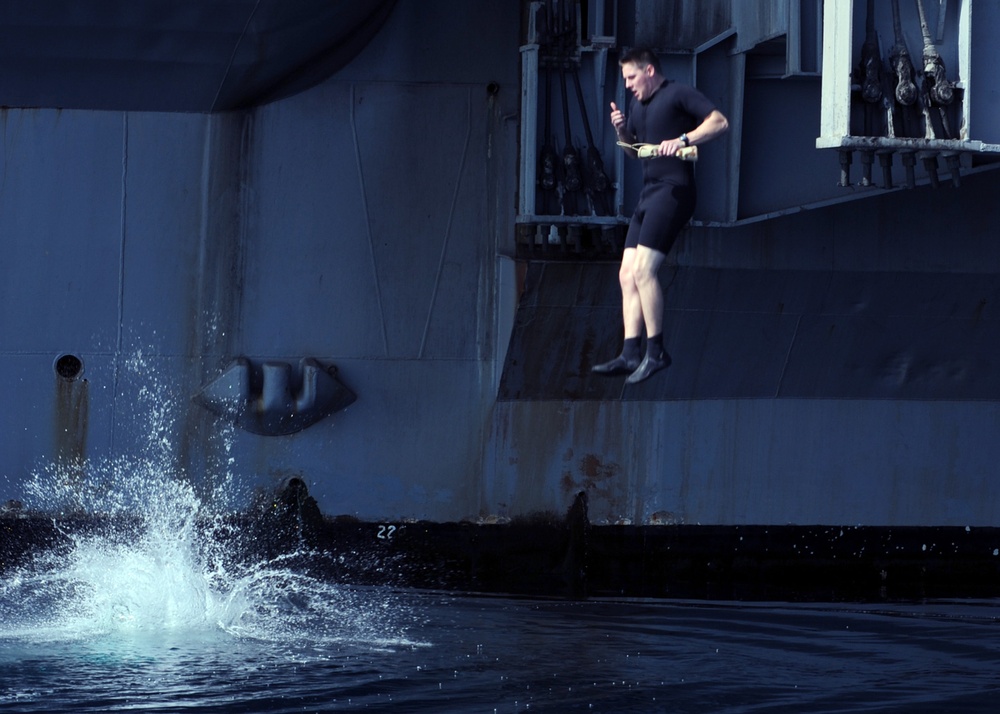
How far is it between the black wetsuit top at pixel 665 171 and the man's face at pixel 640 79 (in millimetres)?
49

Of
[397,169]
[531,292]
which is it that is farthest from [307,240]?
[531,292]

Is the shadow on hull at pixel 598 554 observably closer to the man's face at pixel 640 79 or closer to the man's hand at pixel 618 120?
the man's hand at pixel 618 120

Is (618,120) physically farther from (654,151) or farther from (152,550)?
(152,550)

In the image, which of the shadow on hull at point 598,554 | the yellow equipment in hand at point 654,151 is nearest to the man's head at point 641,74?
the yellow equipment in hand at point 654,151

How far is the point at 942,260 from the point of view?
36.5ft

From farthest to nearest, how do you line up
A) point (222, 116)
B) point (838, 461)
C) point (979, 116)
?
1. point (838, 461)
2. point (222, 116)
3. point (979, 116)

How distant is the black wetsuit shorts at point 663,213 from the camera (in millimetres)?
8945

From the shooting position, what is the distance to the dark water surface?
789 centimetres

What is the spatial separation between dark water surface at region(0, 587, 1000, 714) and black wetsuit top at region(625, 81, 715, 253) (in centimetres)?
270

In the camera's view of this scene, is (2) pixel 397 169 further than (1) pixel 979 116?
Yes

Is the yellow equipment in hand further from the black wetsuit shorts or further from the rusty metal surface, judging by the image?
the rusty metal surface

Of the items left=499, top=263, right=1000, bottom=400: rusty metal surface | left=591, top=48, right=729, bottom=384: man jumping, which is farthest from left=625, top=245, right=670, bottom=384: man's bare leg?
left=499, top=263, right=1000, bottom=400: rusty metal surface

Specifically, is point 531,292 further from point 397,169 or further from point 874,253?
point 874,253

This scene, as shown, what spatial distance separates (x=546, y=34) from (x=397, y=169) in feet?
5.39
